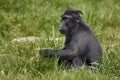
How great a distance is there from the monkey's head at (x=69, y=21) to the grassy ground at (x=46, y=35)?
1.81 feet

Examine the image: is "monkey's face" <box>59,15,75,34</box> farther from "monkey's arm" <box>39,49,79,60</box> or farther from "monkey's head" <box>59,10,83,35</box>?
"monkey's arm" <box>39,49,79,60</box>

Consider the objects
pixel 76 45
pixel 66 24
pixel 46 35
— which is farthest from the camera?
pixel 46 35

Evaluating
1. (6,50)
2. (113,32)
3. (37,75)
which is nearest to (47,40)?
(6,50)

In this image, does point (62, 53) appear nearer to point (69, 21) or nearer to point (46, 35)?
point (69, 21)

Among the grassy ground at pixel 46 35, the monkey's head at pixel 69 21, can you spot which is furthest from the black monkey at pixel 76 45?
the grassy ground at pixel 46 35

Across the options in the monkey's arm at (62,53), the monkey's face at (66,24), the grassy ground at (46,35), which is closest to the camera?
the grassy ground at (46,35)

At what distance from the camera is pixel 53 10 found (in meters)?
12.4

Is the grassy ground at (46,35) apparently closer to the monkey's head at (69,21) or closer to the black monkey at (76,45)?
the black monkey at (76,45)

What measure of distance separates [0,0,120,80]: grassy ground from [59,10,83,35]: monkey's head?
55cm

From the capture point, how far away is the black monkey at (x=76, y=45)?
7.89 metres

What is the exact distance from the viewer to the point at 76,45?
788cm

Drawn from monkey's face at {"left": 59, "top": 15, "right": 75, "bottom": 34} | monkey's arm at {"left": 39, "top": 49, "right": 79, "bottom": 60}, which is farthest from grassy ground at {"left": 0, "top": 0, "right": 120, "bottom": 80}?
monkey's face at {"left": 59, "top": 15, "right": 75, "bottom": 34}

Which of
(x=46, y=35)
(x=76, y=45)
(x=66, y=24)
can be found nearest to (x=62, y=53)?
(x=76, y=45)

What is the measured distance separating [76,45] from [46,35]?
8.94ft
